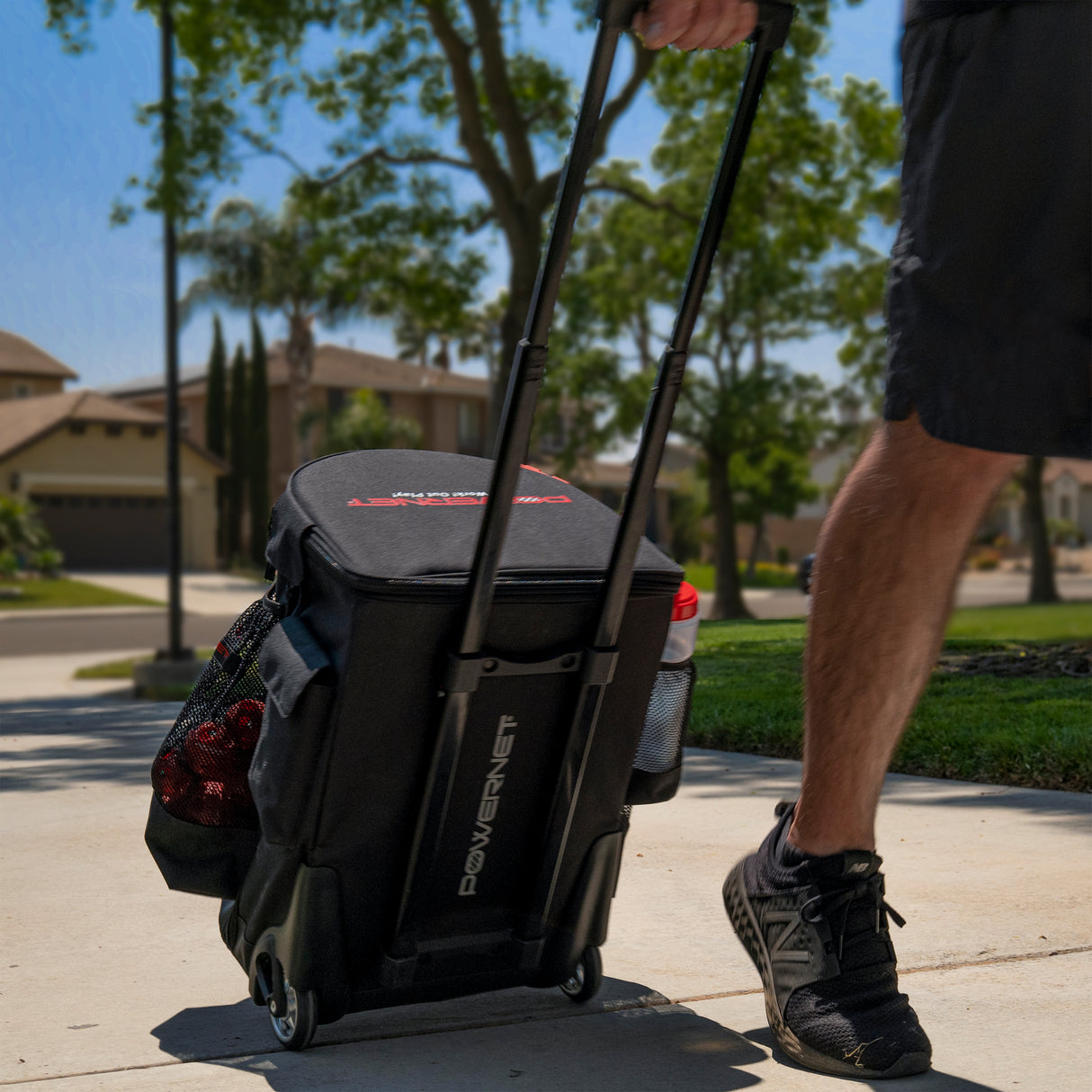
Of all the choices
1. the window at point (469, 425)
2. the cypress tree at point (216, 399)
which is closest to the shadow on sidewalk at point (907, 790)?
the cypress tree at point (216, 399)

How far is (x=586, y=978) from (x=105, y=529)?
47568 millimetres

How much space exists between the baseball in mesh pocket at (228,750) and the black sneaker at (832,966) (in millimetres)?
797

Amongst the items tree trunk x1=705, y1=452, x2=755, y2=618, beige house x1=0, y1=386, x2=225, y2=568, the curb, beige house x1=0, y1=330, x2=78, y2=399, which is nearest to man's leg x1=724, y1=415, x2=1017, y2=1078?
tree trunk x1=705, y1=452, x2=755, y2=618

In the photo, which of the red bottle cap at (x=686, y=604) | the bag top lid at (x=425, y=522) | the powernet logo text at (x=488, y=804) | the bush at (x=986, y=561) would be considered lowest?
the bush at (x=986, y=561)

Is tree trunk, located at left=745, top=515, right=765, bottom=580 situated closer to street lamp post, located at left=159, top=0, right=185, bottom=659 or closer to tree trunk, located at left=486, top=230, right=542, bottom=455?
tree trunk, located at left=486, top=230, right=542, bottom=455

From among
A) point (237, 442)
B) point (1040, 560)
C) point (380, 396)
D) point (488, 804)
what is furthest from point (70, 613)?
point (488, 804)

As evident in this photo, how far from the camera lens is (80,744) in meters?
5.14

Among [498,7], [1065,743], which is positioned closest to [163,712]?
[1065,743]

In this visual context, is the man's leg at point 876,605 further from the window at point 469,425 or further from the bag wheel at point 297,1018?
the window at point 469,425

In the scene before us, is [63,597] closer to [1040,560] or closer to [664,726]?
[1040,560]

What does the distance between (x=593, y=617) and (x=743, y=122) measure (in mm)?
752

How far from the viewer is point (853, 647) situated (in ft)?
6.34

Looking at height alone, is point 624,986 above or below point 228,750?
below

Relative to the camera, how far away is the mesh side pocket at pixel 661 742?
2.16 meters
